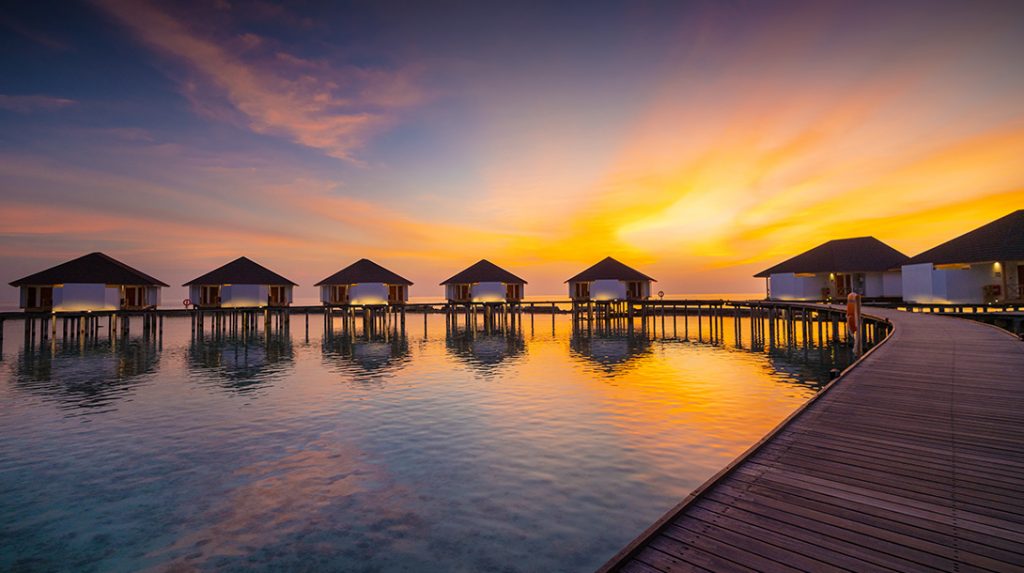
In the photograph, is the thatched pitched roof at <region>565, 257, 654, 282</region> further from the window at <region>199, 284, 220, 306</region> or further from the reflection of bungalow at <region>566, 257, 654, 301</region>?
the window at <region>199, 284, 220, 306</region>

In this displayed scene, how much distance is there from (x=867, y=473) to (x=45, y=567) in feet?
30.6

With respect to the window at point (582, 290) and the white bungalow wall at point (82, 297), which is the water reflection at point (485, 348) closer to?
the window at point (582, 290)

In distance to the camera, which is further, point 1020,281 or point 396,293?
point 396,293

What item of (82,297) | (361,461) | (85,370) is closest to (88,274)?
(82,297)

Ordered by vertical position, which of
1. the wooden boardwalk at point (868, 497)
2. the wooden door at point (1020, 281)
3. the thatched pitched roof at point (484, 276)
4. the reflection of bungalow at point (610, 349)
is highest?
the thatched pitched roof at point (484, 276)

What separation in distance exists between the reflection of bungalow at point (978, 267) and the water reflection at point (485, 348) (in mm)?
24869

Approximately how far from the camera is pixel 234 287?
122 ft

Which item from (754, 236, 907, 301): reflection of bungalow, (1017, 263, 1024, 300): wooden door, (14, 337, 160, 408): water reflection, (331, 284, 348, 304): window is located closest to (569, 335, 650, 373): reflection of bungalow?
(754, 236, 907, 301): reflection of bungalow

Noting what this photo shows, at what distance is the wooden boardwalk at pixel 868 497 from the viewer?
338 centimetres

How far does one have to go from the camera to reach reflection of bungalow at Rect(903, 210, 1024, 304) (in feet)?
82.5

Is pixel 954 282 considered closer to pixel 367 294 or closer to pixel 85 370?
pixel 367 294

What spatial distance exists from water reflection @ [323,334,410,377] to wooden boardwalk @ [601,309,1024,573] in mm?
15986

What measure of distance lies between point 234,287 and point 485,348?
22856 mm

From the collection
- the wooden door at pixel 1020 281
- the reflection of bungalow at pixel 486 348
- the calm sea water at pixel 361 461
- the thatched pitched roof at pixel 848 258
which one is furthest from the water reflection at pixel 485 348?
the wooden door at pixel 1020 281
